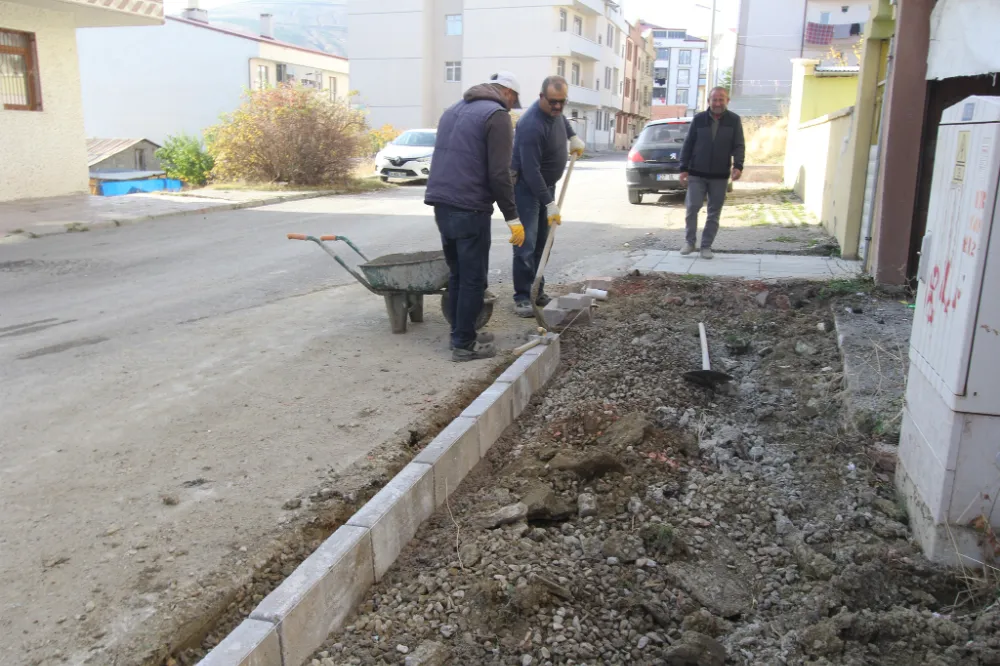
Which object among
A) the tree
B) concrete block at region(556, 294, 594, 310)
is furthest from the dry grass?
concrete block at region(556, 294, 594, 310)

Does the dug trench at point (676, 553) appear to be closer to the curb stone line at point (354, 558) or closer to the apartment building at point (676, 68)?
the curb stone line at point (354, 558)

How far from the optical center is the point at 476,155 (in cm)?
529

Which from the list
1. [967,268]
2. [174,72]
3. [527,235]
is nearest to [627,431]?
[967,268]

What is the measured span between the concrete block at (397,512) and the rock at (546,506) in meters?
0.44

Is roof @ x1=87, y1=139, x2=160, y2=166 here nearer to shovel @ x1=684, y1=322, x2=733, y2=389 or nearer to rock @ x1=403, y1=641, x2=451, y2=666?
shovel @ x1=684, y1=322, x2=733, y2=389

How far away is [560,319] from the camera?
6449mm

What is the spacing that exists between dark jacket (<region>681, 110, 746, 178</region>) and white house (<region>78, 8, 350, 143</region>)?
3561cm

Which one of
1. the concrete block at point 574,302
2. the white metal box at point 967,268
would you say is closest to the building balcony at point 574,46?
the concrete block at point 574,302

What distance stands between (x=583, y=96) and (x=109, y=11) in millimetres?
42003

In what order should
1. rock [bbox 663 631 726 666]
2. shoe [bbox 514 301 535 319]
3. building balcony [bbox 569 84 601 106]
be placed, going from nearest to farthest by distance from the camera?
rock [bbox 663 631 726 666] → shoe [bbox 514 301 535 319] → building balcony [bbox 569 84 601 106]

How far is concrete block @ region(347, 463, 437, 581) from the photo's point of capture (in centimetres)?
313

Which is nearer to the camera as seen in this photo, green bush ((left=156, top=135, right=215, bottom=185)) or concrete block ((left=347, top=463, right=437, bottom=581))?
concrete block ((left=347, top=463, right=437, bottom=581))

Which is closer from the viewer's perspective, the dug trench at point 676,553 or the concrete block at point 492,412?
the dug trench at point 676,553

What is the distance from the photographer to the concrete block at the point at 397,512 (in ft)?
10.3
